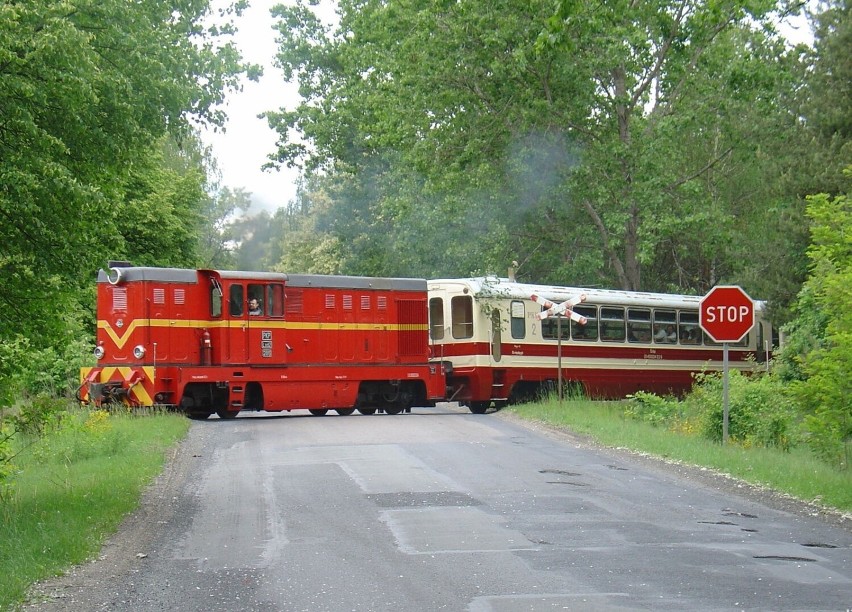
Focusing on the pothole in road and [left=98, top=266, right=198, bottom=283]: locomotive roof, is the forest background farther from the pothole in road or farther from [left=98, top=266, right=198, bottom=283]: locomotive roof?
the pothole in road

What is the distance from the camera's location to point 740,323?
20500 millimetres

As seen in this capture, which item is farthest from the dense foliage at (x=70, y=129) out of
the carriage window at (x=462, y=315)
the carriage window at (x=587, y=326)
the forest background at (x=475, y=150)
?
the carriage window at (x=587, y=326)

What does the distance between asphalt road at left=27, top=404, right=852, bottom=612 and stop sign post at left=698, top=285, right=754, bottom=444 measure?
3187mm

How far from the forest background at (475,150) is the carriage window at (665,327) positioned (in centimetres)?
191

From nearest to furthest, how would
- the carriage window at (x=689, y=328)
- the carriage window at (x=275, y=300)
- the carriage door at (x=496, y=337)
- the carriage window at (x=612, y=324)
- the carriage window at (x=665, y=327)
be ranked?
the carriage window at (x=275, y=300) < the carriage door at (x=496, y=337) < the carriage window at (x=612, y=324) < the carriage window at (x=665, y=327) < the carriage window at (x=689, y=328)

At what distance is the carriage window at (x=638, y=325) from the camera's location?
34844 mm

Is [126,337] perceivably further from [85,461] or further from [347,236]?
[347,236]

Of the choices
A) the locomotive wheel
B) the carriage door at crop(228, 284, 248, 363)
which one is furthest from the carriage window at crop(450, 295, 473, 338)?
the carriage door at crop(228, 284, 248, 363)

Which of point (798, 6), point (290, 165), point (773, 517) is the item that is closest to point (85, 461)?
point (773, 517)

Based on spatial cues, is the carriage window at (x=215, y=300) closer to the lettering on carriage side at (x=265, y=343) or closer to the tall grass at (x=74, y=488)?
the lettering on carriage side at (x=265, y=343)

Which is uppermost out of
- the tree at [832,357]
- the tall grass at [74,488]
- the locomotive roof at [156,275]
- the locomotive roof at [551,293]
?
the locomotive roof at [156,275]

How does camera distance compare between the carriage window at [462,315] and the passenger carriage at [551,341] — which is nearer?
the passenger carriage at [551,341]

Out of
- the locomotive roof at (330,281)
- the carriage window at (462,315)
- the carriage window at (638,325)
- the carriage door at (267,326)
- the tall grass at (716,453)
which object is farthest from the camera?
the carriage window at (638,325)

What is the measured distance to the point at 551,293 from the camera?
33.4 metres
